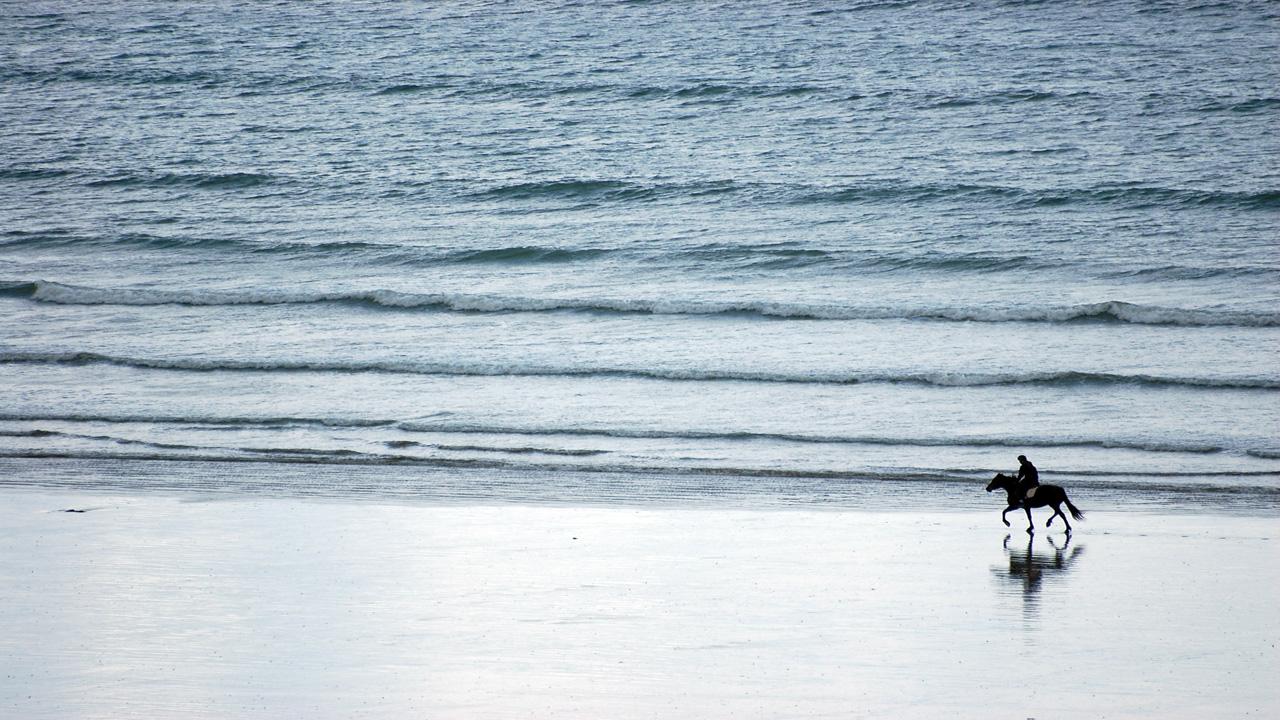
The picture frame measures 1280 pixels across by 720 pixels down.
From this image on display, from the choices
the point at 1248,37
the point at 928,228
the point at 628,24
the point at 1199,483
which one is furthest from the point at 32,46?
the point at 1199,483

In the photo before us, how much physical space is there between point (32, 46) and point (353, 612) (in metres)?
37.6

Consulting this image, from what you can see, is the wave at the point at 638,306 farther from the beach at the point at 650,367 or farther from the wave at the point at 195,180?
the wave at the point at 195,180

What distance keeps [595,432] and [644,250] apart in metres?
8.84

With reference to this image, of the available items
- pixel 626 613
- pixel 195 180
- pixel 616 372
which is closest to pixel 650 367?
pixel 616 372

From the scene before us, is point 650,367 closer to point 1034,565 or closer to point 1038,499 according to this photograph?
point 1038,499

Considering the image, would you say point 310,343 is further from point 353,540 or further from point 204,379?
point 353,540

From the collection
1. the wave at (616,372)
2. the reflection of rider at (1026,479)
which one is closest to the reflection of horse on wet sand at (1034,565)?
the reflection of rider at (1026,479)

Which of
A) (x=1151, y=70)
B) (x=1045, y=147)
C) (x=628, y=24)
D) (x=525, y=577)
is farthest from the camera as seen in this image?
(x=628, y=24)

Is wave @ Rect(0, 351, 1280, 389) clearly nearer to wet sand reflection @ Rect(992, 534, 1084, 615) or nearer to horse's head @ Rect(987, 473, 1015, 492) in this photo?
horse's head @ Rect(987, 473, 1015, 492)

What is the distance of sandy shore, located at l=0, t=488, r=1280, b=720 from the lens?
5.32 m

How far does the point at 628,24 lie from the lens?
116ft

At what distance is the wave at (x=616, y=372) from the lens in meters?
13.0

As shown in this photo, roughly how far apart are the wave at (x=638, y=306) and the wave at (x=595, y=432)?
4835 millimetres

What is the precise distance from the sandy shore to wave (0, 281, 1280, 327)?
7.29 meters
